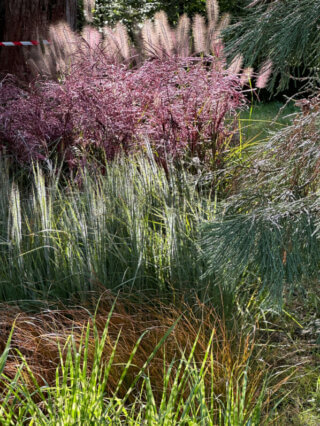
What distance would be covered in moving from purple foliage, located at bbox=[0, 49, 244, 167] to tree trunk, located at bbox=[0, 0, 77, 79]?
1.50 meters

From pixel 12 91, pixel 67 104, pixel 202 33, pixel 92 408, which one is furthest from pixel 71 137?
pixel 92 408

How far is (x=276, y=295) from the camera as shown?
1.96 m

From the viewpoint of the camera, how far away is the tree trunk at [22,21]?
5.91m

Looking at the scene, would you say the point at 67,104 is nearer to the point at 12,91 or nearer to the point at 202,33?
the point at 12,91

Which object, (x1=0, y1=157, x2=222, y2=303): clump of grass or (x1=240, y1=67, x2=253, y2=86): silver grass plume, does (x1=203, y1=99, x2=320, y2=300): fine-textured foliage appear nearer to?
(x1=0, y1=157, x2=222, y2=303): clump of grass

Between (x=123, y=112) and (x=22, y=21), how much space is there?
2.39 m

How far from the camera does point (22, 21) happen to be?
19.5 feet

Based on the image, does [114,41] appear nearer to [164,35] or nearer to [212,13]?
[164,35]

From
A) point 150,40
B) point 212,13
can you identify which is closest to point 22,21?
point 150,40

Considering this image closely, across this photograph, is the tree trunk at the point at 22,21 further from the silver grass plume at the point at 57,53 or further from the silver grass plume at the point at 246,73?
the silver grass plume at the point at 246,73

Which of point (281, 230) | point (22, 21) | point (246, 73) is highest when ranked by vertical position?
point (22, 21)

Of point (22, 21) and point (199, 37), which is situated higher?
point (22, 21)

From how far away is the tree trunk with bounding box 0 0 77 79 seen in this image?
591cm

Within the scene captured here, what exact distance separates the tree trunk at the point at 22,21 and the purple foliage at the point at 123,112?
4.92 feet
